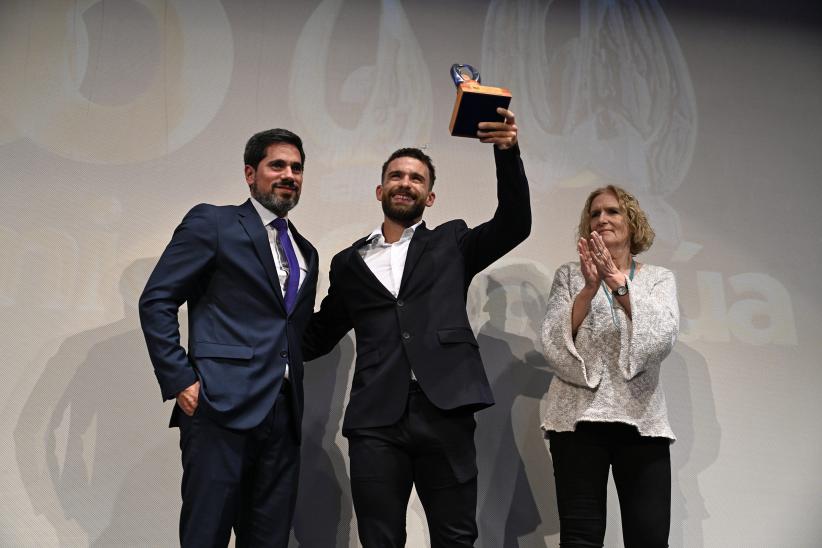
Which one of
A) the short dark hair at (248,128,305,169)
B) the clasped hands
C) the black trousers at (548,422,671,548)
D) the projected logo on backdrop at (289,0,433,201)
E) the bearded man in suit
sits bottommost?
the black trousers at (548,422,671,548)

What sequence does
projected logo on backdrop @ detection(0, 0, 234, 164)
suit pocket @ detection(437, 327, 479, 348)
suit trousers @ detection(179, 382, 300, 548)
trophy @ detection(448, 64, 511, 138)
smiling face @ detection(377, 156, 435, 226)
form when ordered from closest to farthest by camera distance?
suit trousers @ detection(179, 382, 300, 548) → trophy @ detection(448, 64, 511, 138) → suit pocket @ detection(437, 327, 479, 348) → smiling face @ detection(377, 156, 435, 226) → projected logo on backdrop @ detection(0, 0, 234, 164)

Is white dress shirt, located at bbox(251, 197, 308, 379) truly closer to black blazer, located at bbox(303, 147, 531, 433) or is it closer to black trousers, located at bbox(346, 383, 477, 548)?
black blazer, located at bbox(303, 147, 531, 433)

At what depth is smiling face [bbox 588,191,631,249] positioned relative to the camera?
2562 mm

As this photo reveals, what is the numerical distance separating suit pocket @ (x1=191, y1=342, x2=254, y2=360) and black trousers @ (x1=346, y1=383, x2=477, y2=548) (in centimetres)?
43

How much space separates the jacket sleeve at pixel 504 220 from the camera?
219cm

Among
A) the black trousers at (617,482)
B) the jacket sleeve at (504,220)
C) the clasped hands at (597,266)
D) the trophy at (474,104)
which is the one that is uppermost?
the trophy at (474,104)

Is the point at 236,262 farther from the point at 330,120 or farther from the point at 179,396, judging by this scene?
the point at 330,120

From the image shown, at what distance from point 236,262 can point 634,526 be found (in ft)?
4.87

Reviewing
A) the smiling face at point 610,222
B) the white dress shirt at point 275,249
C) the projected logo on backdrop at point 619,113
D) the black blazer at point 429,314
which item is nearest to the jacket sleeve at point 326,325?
the black blazer at point 429,314

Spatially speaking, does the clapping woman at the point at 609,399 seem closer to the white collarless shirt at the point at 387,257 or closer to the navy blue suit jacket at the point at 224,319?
the white collarless shirt at the point at 387,257

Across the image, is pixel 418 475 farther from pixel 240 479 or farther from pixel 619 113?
pixel 619 113

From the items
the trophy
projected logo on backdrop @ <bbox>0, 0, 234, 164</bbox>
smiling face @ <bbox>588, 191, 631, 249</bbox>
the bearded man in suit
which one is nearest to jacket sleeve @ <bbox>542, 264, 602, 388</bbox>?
smiling face @ <bbox>588, 191, 631, 249</bbox>

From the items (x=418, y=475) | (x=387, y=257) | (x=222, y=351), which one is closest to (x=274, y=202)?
(x=387, y=257)

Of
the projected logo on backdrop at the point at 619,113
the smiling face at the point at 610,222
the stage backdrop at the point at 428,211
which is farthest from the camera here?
the projected logo on backdrop at the point at 619,113
